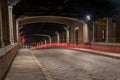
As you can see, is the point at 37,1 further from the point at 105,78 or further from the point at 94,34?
the point at 105,78

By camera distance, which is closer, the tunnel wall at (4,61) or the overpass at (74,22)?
the tunnel wall at (4,61)

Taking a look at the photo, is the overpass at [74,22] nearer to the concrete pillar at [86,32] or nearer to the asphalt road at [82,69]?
the concrete pillar at [86,32]

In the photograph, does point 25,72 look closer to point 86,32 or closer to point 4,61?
point 4,61

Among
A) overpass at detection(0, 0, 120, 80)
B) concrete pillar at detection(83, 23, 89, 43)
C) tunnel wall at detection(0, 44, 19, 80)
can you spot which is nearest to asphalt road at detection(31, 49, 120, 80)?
overpass at detection(0, 0, 120, 80)

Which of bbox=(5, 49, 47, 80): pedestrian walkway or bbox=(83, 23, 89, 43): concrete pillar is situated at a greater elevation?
bbox=(83, 23, 89, 43): concrete pillar

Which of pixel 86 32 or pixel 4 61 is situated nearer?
pixel 4 61

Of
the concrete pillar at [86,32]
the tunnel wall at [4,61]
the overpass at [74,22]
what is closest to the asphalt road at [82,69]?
the overpass at [74,22]

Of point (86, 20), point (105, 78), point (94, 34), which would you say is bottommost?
point (105, 78)

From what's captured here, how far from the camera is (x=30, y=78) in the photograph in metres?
8.96

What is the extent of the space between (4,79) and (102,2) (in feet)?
58.5

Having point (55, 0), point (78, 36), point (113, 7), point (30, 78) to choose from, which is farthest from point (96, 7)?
point (30, 78)

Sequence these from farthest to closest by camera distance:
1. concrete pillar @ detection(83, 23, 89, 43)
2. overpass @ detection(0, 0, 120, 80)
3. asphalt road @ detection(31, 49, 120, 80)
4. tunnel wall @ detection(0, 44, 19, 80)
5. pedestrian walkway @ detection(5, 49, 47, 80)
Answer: concrete pillar @ detection(83, 23, 89, 43)
overpass @ detection(0, 0, 120, 80)
asphalt road @ detection(31, 49, 120, 80)
pedestrian walkway @ detection(5, 49, 47, 80)
tunnel wall @ detection(0, 44, 19, 80)

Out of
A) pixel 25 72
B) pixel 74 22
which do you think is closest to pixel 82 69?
pixel 25 72

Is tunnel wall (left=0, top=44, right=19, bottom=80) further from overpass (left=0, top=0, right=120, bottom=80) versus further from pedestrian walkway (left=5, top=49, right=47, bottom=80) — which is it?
overpass (left=0, top=0, right=120, bottom=80)
